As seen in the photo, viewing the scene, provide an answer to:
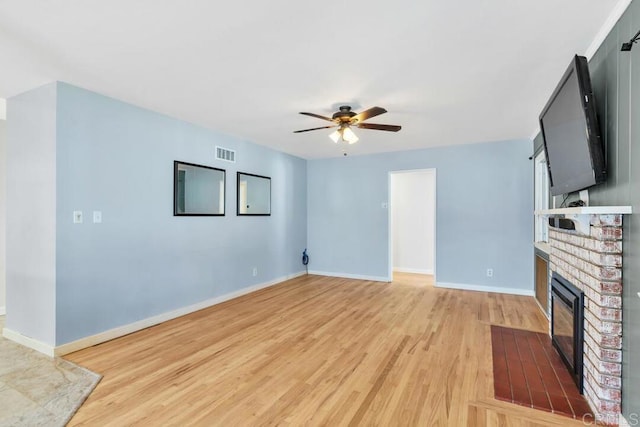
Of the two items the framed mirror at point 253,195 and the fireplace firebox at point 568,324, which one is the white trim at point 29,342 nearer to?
the framed mirror at point 253,195

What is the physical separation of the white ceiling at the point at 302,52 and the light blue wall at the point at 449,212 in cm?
165

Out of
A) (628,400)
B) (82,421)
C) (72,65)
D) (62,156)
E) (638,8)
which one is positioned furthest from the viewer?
(62,156)

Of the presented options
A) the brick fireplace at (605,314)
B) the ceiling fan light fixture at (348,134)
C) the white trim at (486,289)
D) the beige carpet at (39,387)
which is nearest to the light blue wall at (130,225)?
the beige carpet at (39,387)

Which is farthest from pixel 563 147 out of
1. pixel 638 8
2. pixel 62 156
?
pixel 62 156

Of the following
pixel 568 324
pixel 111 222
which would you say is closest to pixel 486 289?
pixel 568 324

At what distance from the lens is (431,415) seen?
1969mm

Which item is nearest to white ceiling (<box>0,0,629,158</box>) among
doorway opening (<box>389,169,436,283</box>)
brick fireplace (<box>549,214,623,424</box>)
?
brick fireplace (<box>549,214,623,424</box>)

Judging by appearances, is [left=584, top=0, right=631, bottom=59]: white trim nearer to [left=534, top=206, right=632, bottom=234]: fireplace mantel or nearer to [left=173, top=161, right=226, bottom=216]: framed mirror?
[left=534, top=206, right=632, bottom=234]: fireplace mantel

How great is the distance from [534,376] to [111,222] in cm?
408

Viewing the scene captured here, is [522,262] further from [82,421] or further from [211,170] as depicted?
[82,421]

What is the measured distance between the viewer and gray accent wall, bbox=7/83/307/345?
9.34ft

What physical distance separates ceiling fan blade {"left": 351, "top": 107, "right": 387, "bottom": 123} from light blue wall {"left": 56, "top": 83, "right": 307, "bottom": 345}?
218 cm

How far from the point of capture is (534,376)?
8.01 feet

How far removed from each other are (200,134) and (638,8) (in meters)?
4.18
